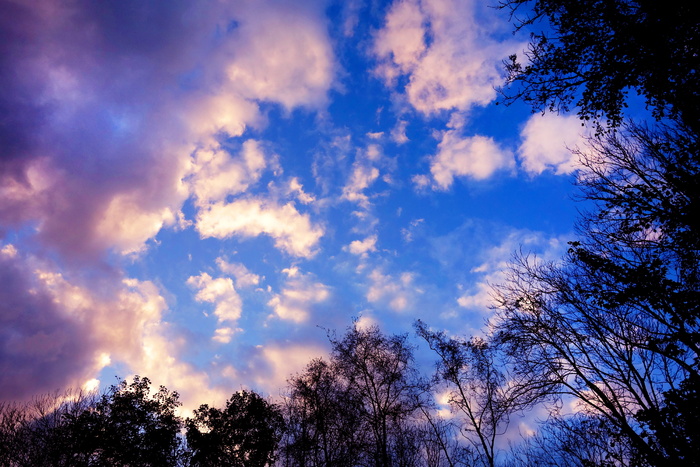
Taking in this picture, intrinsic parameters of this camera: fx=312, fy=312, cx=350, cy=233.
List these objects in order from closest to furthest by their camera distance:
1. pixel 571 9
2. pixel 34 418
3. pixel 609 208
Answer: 1. pixel 571 9
2. pixel 609 208
3. pixel 34 418

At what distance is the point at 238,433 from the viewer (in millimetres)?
26250

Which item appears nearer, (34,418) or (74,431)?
(74,431)

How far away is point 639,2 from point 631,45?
2.52 feet

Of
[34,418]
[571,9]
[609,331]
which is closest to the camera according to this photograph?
[571,9]

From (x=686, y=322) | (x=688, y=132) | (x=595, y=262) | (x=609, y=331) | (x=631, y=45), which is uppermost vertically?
(x=631, y=45)

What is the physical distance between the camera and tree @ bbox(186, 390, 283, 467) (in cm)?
2545

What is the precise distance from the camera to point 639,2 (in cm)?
584

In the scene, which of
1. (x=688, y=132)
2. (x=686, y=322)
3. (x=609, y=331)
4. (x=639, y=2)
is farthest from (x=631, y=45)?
(x=609, y=331)

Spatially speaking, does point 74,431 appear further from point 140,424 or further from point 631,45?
point 631,45

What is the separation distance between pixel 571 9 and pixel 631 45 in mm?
1345

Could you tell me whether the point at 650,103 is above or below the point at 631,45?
below

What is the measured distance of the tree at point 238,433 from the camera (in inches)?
1002

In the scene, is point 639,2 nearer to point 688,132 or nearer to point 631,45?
point 631,45

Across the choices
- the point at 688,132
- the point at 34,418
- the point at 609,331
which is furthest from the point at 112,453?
the point at 688,132
